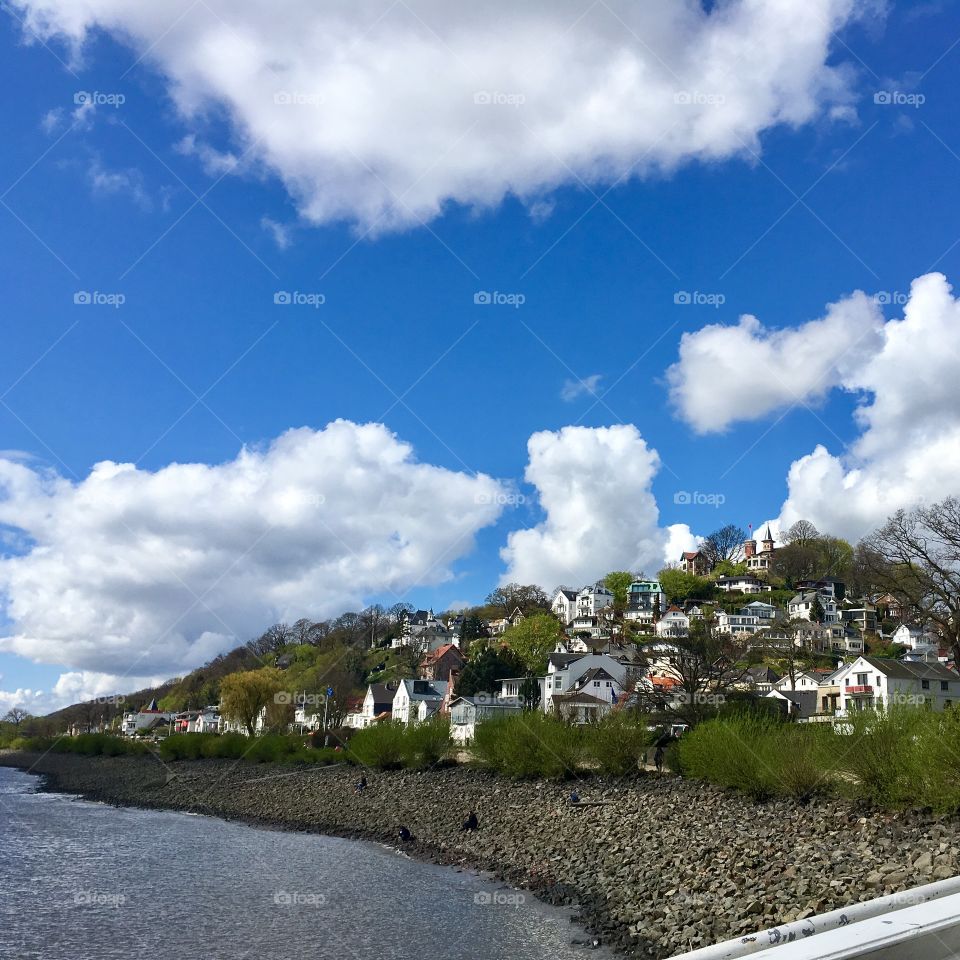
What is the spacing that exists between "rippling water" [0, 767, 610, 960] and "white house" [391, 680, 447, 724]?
2311 inches

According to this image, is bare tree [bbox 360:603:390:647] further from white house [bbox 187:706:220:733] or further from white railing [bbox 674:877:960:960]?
white railing [bbox 674:877:960:960]

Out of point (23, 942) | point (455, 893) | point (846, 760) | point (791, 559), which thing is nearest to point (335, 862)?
point (455, 893)

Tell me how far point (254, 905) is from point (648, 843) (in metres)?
13.3

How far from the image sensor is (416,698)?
104125 millimetres

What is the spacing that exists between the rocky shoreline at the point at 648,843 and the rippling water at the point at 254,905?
183cm

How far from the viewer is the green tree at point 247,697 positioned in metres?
93.9

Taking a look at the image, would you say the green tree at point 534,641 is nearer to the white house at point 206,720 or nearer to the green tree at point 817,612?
the green tree at point 817,612


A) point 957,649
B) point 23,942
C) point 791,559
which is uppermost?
point 791,559

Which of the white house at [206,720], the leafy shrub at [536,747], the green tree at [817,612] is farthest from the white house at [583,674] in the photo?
the white house at [206,720]

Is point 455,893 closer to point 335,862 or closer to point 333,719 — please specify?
point 335,862

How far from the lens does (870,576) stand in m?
48.7

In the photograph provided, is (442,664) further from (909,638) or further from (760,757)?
(760,757)

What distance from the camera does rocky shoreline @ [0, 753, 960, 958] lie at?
1895cm

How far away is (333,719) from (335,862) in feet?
232
